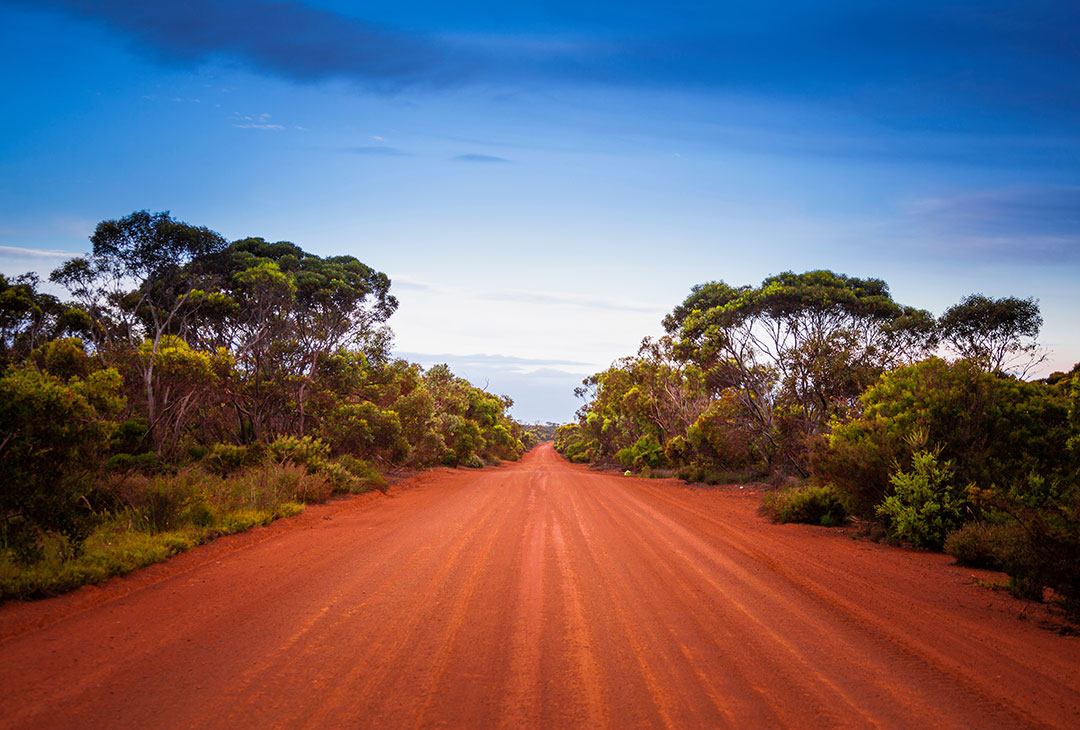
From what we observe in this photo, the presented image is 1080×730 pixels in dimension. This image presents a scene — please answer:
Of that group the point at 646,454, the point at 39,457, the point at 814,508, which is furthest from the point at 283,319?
the point at 646,454

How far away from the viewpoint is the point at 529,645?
5.05 metres

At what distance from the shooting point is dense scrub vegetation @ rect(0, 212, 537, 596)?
684 cm

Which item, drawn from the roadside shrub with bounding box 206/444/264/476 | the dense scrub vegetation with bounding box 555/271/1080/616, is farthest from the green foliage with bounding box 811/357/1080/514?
the roadside shrub with bounding box 206/444/264/476

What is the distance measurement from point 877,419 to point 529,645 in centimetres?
947

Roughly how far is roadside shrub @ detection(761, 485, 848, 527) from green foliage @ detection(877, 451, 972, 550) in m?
2.59

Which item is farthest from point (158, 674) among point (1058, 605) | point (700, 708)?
point (1058, 605)

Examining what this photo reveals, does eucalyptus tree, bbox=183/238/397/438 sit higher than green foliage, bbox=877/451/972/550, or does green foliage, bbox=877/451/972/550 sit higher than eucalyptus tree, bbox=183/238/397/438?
eucalyptus tree, bbox=183/238/397/438

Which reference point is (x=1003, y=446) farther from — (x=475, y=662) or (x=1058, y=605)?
(x=475, y=662)

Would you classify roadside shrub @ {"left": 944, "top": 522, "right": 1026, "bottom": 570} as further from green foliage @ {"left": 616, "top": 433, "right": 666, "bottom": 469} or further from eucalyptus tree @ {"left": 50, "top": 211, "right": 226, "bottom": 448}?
green foliage @ {"left": 616, "top": 433, "right": 666, "bottom": 469}

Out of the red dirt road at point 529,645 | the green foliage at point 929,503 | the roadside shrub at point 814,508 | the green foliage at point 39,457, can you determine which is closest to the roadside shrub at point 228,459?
the red dirt road at point 529,645

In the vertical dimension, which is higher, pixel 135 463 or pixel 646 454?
pixel 135 463

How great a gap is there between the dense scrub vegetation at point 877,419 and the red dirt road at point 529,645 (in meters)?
1.02

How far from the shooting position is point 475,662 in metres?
4.64

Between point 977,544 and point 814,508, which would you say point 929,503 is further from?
point 814,508
